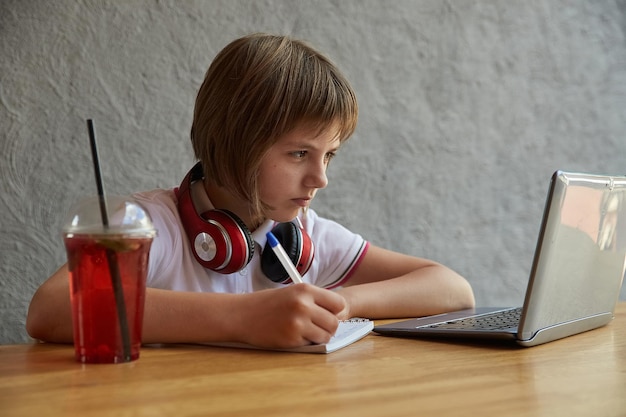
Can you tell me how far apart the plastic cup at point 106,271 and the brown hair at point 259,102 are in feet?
1.82

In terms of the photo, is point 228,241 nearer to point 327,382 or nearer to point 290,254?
point 290,254

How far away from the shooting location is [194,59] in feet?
7.38

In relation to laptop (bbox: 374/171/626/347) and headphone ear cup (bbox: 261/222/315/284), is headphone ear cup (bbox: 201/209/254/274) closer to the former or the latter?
headphone ear cup (bbox: 261/222/315/284)

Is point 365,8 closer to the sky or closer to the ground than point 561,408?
closer to the sky

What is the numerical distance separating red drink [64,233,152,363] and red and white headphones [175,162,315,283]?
0.42 meters

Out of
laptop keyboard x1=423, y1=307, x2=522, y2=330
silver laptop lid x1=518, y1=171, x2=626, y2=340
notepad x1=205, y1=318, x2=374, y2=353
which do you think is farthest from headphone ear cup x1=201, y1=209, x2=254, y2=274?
silver laptop lid x1=518, y1=171, x2=626, y2=340

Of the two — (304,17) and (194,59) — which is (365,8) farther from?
(194,59)

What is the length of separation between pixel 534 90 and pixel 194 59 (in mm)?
1399

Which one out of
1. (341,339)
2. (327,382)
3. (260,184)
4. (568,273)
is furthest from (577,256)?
(260,184)

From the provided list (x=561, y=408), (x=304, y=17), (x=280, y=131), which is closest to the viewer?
(x=561, y=408)

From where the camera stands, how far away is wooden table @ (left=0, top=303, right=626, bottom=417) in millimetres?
692

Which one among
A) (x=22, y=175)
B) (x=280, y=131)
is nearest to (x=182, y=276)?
(x=280, y=131)

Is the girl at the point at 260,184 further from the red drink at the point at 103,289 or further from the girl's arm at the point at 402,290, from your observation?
the red drink at the point at 103,289

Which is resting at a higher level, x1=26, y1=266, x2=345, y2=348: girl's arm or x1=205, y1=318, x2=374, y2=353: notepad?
x1=26, y1=266, x2=345, y2=348: girl's arm
